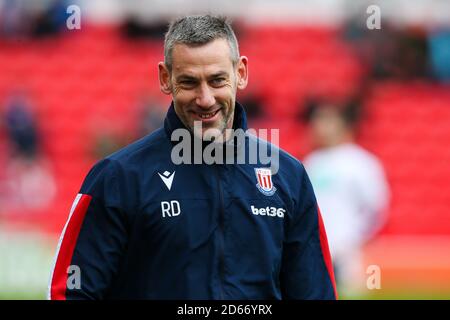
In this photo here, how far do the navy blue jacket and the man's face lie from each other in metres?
0.10

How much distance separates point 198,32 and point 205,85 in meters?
0.19

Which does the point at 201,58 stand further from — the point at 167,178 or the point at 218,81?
the point at 167,178

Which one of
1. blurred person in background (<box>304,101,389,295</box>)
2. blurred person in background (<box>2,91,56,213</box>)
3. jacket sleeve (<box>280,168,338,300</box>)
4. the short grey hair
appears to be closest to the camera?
the short grey hair

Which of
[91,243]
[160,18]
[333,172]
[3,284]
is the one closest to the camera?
[91,243]

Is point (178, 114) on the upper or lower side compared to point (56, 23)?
lower

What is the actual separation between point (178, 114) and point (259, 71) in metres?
8.83

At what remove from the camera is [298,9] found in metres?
12.4

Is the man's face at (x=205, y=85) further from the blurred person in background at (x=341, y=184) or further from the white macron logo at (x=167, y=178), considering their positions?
the blurred person in background at (x=341, y=184)

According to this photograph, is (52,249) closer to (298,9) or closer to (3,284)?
(3,284)

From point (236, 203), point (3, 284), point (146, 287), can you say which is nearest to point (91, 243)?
point (146, 287)

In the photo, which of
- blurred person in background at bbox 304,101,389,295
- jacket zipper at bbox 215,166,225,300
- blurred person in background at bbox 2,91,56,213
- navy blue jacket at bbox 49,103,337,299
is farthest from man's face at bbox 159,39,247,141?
blurred person in background at bbox 2,91,56,213

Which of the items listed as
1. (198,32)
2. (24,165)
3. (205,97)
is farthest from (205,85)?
(24,165)

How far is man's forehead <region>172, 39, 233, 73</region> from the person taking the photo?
11.0 ft

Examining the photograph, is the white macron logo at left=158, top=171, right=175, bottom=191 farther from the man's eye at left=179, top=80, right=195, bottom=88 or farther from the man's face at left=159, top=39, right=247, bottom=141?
the man's eye at left=179, top=80, right=195, bottom=88
